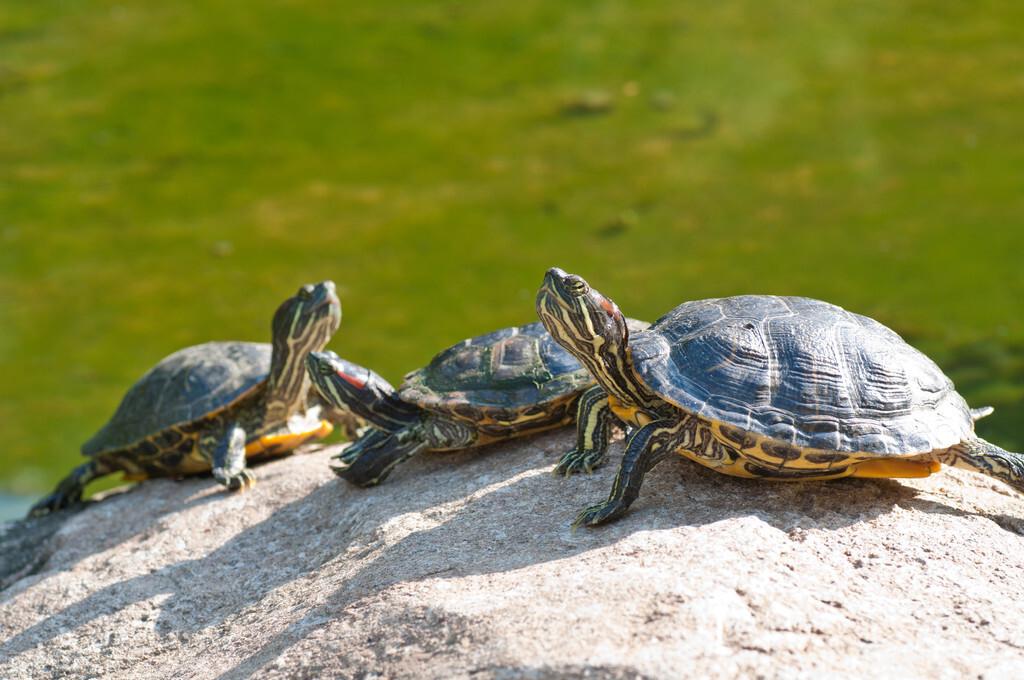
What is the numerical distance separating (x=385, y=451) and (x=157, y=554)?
1.01 m

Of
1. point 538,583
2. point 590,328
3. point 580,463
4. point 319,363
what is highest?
point 590,328

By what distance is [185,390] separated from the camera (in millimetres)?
5633

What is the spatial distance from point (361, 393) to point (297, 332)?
91cm

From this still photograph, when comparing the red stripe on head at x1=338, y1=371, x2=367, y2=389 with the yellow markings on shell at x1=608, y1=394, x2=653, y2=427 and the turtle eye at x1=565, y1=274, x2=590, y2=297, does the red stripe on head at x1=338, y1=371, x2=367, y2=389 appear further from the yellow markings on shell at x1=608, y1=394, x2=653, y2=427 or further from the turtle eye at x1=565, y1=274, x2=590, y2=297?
the turtle eye at x1=565, y1=274, x2=590, y2=297

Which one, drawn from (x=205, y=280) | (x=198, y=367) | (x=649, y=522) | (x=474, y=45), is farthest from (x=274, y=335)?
(x=474, y=45)

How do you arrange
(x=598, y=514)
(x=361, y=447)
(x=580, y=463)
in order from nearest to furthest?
(x=598, y=514)
(x=580, y=463)
(x=361, y=447)

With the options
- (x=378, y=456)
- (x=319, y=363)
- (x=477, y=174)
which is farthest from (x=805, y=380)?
(x=477, y=174)

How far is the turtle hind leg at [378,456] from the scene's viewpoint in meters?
4.45

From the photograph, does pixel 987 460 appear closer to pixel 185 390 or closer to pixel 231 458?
pixel 231 458

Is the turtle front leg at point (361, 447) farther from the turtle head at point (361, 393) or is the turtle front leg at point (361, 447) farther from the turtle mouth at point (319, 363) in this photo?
the turtle mouth at point (319, 363)

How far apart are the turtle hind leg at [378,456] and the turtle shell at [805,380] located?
1157 mm

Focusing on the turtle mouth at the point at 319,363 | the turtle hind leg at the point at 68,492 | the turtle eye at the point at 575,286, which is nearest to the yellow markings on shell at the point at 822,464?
the turtle eye at the point at 575,286

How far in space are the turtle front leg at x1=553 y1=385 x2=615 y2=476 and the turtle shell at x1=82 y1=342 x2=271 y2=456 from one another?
6.97ft

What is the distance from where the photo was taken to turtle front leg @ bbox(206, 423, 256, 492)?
16.7 ft
